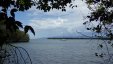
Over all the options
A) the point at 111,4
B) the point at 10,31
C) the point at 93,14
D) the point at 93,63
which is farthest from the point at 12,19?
the point at 93,63

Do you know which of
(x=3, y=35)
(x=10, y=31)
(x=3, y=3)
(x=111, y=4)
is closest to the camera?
(x=3, y=35)

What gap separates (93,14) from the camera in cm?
725

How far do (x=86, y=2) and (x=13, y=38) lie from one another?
14.8 ft

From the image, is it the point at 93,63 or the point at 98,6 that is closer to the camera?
the point at 98,6

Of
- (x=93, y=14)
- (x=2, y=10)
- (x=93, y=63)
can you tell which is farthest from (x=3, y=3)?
(x=93, y=63)

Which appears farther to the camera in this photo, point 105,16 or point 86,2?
point 86,2

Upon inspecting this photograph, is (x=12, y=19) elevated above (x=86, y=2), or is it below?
below

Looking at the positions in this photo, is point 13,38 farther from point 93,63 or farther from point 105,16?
point 93,63

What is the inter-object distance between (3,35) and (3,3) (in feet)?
2.09

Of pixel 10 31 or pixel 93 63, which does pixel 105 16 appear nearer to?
pixel 10 31

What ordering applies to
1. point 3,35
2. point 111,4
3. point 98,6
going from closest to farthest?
point 3,35
point 111,4
point 98,6

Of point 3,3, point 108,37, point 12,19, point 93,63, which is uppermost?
point 3,3

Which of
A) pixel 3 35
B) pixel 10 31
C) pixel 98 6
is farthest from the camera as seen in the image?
pixel 98 6

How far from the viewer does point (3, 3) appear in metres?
3.40
